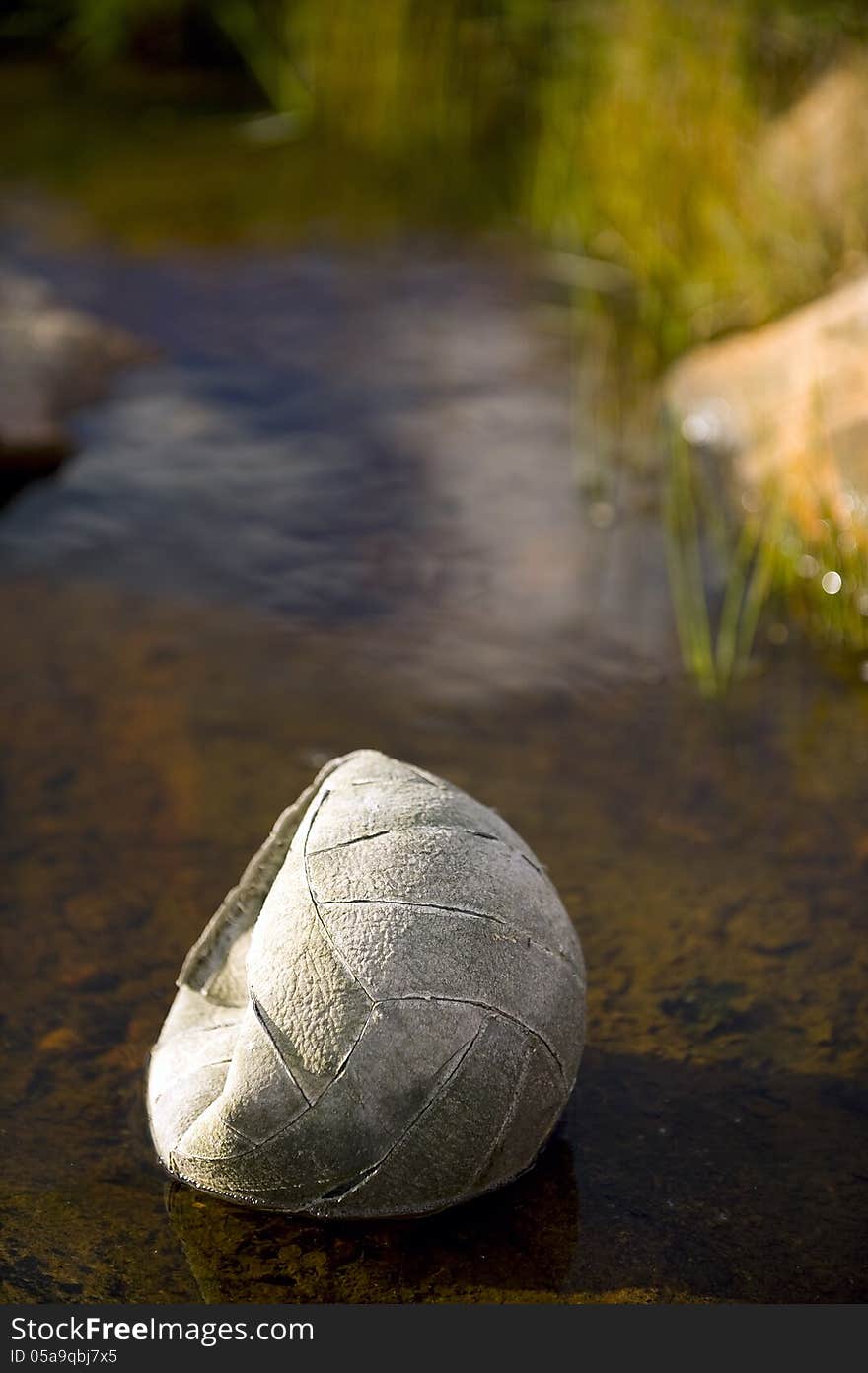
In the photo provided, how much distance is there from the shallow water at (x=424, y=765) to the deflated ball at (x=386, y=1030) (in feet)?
0.58

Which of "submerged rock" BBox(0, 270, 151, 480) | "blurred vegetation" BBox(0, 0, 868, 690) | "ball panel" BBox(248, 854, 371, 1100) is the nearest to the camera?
"ball panel" BBox(248, 854, 371, 1100)

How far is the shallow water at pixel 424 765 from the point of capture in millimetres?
2682

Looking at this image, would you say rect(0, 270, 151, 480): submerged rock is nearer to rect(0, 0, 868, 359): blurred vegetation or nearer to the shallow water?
the shallow water

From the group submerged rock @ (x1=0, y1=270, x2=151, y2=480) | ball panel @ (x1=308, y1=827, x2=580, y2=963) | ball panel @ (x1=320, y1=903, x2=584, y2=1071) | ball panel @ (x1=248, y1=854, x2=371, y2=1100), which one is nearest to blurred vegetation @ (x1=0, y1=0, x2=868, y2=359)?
submerged rock @ (x1=0, y1=270, x2=151, y2=480)

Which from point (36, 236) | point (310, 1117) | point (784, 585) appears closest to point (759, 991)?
point (310, 1117)

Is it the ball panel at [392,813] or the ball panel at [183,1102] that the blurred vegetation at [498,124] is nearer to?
the ball panel at [392,813]

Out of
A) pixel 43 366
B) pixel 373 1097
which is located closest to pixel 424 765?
pixel 373 1097

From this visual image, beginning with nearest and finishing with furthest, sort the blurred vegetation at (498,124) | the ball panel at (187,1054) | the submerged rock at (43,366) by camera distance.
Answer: the ball panel at (187,1054) < the submerged rock at (43,366) < the blurred vegetation at (498,124)

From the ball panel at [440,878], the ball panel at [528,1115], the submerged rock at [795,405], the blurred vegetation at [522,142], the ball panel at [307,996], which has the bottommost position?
the ball panel at [528,1115]

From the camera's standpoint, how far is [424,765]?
4051mm

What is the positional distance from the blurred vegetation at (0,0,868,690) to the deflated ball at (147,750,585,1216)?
1.97 m

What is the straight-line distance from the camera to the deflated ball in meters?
2.44

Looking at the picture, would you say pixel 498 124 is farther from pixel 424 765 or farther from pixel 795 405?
pixel 424 765

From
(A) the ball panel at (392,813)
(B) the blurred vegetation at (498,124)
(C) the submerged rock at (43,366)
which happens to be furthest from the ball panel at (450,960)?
(B) the blurred vegetation at (498,124)
